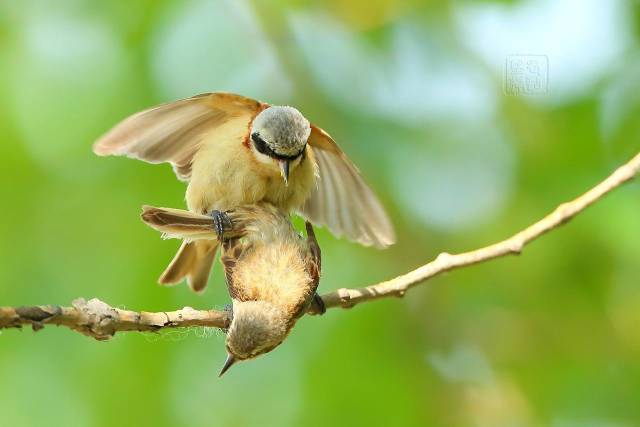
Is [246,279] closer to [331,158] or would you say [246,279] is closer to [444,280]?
[331,158]

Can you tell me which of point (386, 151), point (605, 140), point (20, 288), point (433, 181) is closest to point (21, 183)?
point (20, 288)

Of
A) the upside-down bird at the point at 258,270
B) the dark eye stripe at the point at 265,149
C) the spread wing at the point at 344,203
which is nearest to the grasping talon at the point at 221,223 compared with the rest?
the upside-down bird at the point at 258,270

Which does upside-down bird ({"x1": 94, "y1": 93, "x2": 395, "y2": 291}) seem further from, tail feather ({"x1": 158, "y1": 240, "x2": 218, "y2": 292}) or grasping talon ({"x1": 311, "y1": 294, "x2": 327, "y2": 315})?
grasping talon ({"x1": 311, "y1": 294, "x2": 327, "y2": 315})

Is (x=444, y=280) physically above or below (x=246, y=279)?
below

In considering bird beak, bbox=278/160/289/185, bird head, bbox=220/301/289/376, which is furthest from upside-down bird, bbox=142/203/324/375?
bird beak, bbox=278/160/289/185

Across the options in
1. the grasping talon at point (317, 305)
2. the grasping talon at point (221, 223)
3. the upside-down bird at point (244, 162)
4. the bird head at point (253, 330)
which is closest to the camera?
the bird head at point (253, 330)

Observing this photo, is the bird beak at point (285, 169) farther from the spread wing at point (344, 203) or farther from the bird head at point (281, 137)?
the spread wing at point (344, 203)

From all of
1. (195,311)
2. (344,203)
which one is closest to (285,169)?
(344,203)

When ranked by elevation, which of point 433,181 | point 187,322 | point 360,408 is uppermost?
point 187,322
